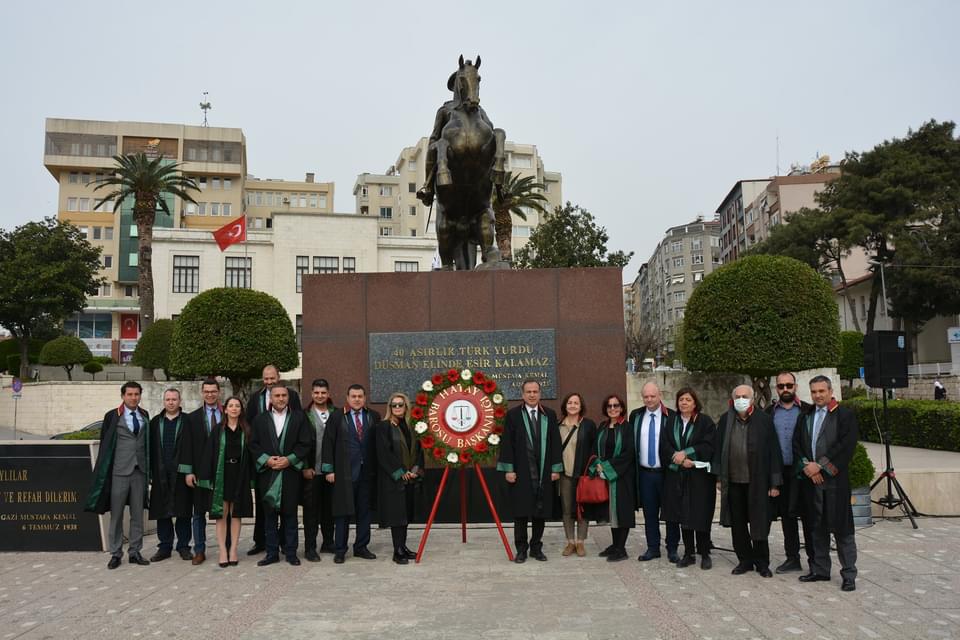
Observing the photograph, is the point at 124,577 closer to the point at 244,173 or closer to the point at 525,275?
the point at 525,275

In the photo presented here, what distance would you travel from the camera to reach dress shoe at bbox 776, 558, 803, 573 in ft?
21.5

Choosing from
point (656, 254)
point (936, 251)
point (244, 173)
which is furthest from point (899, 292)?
point (656, 254)

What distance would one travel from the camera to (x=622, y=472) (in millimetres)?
6992

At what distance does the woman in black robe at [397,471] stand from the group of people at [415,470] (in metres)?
0.01

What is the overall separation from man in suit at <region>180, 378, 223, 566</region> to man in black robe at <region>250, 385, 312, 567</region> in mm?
603

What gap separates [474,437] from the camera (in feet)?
23.8

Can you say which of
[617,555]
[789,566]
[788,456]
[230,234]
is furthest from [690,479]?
[230,234]

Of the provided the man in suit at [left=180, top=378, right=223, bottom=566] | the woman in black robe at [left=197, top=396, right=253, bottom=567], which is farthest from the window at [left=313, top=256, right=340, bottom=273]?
the woman in black robe at [left=197, top=396, right=253, bottom=567]

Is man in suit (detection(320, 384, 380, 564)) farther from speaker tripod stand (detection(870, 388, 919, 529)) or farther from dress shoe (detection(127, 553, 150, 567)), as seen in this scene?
speaker tripod stand (detection(870, 388, 919, 529))

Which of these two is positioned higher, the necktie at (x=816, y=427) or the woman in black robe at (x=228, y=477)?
the necktie at (x=816, y=427)

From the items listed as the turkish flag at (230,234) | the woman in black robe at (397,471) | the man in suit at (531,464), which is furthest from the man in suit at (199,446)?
the turkish flag at (230,234)

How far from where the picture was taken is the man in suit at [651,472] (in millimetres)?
6977

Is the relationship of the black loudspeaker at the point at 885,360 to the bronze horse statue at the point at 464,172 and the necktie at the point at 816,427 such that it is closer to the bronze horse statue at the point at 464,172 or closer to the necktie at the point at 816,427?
the necktie at the point at 816,427

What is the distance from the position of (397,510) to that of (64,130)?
73762mm
